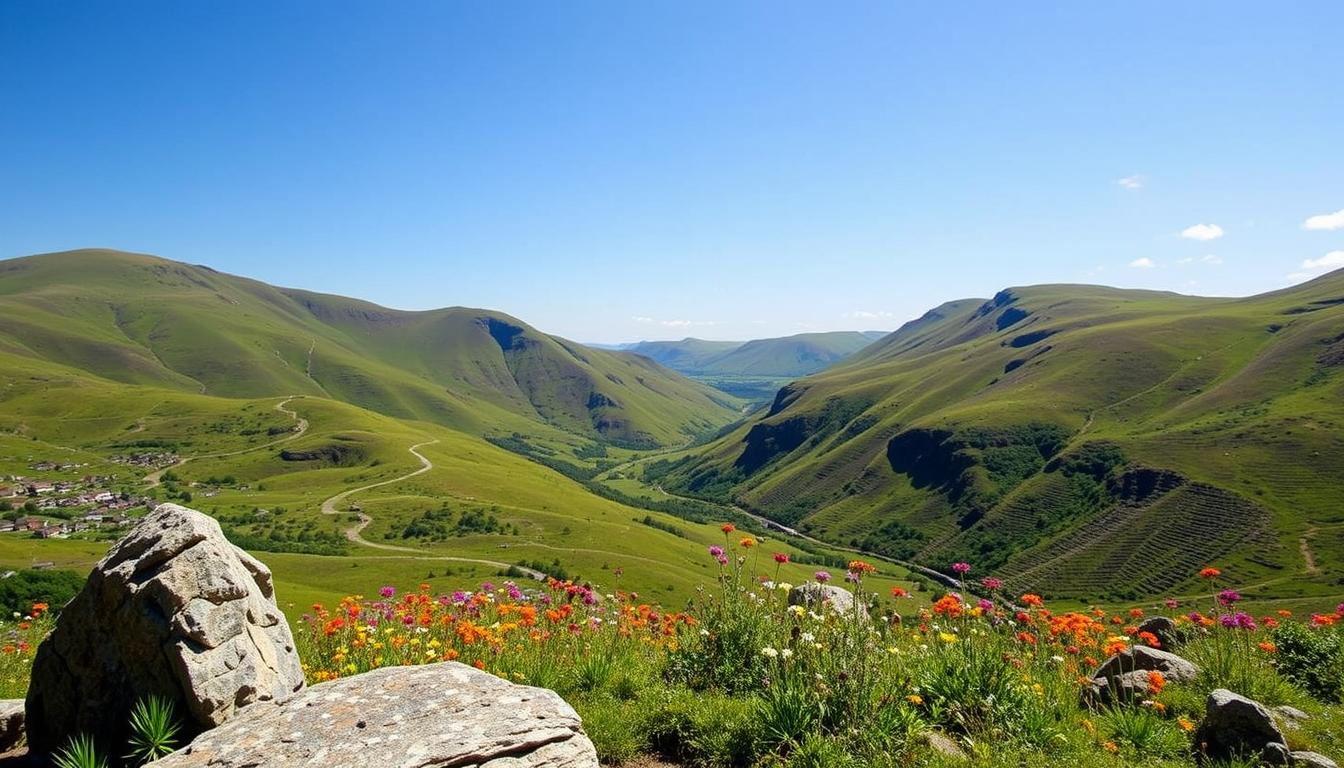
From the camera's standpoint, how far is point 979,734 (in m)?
8.25

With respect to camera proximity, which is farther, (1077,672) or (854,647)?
(1077,672)

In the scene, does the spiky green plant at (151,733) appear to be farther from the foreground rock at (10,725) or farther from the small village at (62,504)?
the small village at (62,504)

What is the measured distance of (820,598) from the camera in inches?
400

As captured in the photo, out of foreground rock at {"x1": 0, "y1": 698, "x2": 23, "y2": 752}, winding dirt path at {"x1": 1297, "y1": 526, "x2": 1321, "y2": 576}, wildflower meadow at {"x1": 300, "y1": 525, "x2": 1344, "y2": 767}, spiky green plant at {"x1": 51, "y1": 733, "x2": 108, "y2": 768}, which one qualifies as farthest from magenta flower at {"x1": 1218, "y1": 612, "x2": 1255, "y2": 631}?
winding dirt path at {"x1": 1297, "y1": 526, "x2": 1321, "y2": 576}

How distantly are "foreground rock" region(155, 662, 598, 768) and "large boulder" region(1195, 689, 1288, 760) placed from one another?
8557 mm

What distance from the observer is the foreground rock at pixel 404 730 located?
6.38 m

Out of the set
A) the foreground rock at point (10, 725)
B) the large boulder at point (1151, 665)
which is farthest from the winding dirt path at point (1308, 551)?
the foreground rock at point (10, 725)

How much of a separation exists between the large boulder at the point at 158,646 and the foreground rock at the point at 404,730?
69cm

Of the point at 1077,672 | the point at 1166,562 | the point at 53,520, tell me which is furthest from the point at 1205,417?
the point at 53,520

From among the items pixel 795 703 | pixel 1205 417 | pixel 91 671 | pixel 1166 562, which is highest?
pixel 91 671

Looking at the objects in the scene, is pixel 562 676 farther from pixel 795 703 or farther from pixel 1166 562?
pixel 1166 562

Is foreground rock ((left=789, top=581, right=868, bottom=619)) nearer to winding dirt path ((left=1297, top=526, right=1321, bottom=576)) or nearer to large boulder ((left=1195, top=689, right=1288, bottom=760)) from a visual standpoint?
large boulder ((left=1195, top=689, right=1288, bottom=760))

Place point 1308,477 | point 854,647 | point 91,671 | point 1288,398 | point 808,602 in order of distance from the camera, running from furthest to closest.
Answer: point 1288,398
point 1308,477
point 808,602
point 854,647
point 91,671

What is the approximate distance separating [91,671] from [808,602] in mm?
10960
